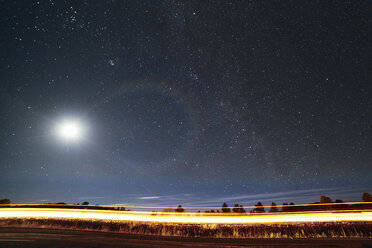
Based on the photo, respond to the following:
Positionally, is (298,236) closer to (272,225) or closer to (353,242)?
(272,225)

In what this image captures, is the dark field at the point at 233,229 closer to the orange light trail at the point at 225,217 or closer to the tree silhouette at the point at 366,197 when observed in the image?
the orange light trail at the point at 225,217

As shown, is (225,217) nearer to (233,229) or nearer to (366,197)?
(233,229)

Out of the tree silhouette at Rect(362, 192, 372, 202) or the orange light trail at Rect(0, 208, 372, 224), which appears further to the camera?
the tree silhouette at Rect(362, 192, 372, 202)

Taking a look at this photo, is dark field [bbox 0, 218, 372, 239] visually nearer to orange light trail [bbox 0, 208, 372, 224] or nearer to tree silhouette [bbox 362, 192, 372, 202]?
orange light trail [bbox 0, 208, 372, 224]

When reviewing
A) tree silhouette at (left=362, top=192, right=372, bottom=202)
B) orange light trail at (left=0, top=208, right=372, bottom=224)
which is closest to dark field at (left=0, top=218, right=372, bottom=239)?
orange light trail at (left=0, top=208, right=372, bottom=224)

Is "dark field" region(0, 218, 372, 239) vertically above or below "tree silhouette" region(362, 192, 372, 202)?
below

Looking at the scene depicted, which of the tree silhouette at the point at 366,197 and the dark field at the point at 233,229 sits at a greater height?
the tree silhouette at the point at 366,197

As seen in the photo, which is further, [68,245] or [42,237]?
[42,237]

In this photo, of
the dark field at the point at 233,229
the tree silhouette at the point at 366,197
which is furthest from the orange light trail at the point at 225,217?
the tree silhouette at the point at 366,197

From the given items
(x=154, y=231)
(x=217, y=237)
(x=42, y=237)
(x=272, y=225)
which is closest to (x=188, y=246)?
(x=217, y=237)

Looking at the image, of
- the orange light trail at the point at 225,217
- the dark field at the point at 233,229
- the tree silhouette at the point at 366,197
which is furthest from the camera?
the tree silhouette at the point at 366,197

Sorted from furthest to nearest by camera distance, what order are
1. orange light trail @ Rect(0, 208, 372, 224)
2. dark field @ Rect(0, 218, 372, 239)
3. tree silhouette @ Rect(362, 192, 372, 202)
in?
tree silhouette @ Rect(362, 192, 372, 202), orange light trail @ Rect(0, 208, 372, 224), dark field @ Rect(0, 218, 372, 239)

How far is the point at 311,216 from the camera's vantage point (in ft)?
69.1

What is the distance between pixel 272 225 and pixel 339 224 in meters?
5.09
